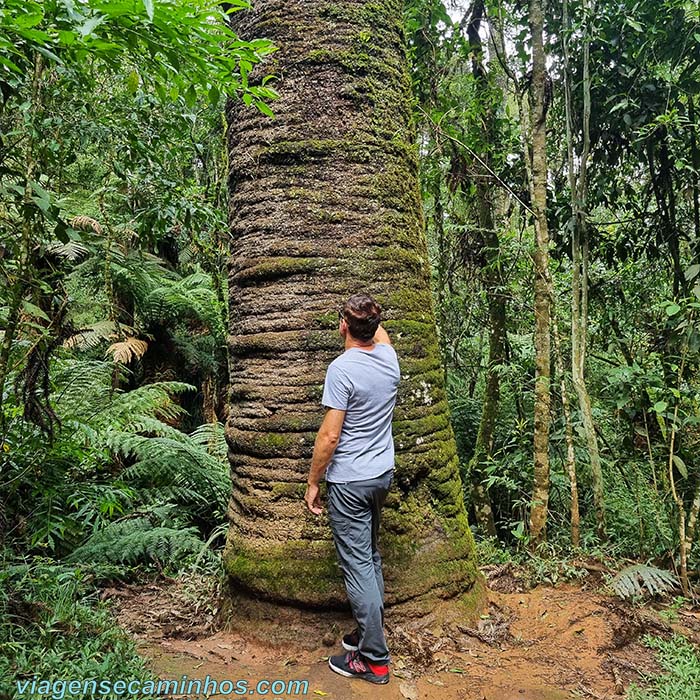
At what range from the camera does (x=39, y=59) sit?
3.79 metres

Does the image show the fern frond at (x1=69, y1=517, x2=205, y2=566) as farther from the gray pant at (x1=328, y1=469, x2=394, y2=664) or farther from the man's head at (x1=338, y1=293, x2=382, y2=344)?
the man's head at (x1=338, y1=293, x2=382, y2=344)

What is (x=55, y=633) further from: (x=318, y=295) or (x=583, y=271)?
(x=583, y=271)

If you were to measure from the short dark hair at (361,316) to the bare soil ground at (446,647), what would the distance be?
1623mm

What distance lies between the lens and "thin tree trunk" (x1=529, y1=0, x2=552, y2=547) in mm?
4539

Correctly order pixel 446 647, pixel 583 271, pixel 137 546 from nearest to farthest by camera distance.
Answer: pixel 446 647 → pixel 137 546 → pixel 583 271

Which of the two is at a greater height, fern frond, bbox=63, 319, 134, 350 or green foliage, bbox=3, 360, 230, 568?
fern frond, bbox=63, 319, 134, 350

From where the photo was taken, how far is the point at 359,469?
2.93 m

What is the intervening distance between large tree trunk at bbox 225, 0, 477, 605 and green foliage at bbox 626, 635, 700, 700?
1.05 metres

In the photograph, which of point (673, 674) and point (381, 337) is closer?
point (673, 674)

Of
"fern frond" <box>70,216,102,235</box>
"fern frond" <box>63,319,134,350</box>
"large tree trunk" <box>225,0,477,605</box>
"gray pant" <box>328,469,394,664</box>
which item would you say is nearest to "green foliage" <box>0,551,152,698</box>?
"large tree trunk" <box>225,0,477,605</box>

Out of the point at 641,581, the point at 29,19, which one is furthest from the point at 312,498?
the point at 641,581

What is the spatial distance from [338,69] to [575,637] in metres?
3.83

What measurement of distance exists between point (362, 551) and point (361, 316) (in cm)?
126

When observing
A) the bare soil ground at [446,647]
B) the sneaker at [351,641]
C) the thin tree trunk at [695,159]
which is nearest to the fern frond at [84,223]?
the bare soil ground at [446,647]
